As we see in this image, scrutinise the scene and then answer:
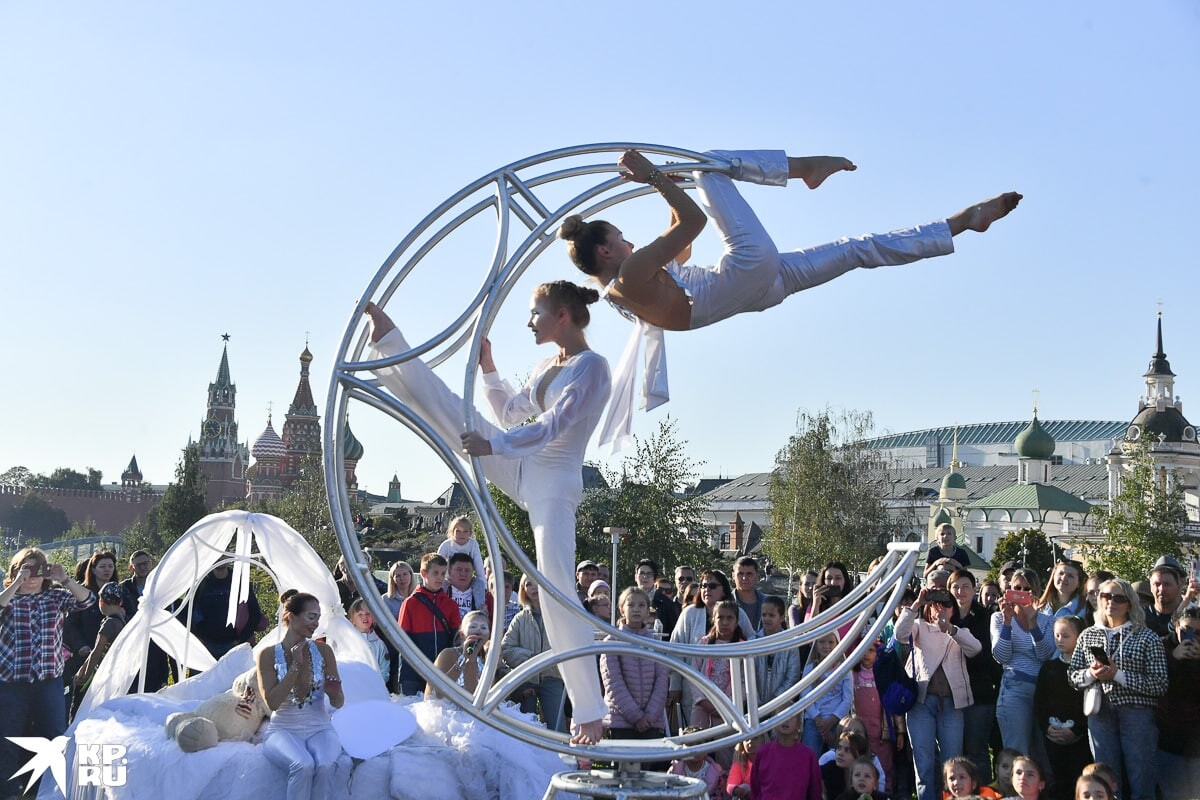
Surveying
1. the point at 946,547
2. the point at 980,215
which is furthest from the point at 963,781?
the point at 946,547

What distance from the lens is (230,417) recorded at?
13150 cm

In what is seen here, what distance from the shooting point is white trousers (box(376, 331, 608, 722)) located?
512 cm

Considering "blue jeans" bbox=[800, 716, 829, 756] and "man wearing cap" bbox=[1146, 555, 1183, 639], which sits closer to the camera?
"man wearing cap" bbox=[1146, 555, 1183, 639]

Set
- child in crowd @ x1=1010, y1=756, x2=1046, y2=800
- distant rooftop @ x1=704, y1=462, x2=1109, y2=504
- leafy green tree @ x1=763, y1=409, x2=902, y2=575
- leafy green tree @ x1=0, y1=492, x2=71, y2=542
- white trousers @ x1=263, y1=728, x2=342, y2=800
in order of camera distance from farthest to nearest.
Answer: leafy green tree @ x1=0, y1=492, x2=71, y2=542, distant rooftop @ x1=704, y1=462, x2=1109, y2=504, leafy green tree @ x1=763, y1=409, x2=902, y2=575, white trousers @ x1=263, y1=728, x2=342, y2=800, child in crowd @ x1=1010, y1=756, x2=1046, y2=800

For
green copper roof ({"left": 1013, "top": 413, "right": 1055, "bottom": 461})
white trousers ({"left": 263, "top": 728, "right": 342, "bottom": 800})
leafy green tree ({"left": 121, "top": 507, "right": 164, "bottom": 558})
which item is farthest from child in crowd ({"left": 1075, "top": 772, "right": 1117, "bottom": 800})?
green copper roof ({"left": 1013, "top": 413, "right": 1055, "bottom": 461})

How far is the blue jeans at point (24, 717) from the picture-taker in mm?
8680

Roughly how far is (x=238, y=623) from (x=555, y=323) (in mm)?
6568

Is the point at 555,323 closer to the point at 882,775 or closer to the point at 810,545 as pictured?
the point at 882,775

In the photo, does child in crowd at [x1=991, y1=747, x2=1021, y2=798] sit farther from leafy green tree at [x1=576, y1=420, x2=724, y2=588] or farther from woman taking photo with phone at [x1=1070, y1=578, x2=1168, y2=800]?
leafy green tree at [x1=576, y1=420, x2=724, y2=588]

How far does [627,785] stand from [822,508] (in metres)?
47.9

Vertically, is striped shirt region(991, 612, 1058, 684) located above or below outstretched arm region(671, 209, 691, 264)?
below

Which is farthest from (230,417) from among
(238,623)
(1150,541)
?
(238,623)

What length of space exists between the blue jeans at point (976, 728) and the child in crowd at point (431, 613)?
3.59 metres

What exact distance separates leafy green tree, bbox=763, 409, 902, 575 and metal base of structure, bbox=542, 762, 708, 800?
46.9 metres
